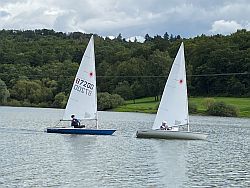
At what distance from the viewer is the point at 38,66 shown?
176000mm

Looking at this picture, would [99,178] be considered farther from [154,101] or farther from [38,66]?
[38,66]

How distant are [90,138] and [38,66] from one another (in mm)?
121264

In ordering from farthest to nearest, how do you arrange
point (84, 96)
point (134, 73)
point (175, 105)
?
point (134, 73)
point (84, 96)
point (175, 105)

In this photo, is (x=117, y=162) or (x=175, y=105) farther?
(x=175, y=105)

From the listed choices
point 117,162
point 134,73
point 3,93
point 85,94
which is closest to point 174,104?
point 85,94

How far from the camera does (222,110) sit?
128m

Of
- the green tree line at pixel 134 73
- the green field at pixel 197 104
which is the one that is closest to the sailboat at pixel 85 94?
the green field at pixel 197 104

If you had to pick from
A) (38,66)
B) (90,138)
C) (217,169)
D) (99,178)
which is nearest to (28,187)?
(99,178)

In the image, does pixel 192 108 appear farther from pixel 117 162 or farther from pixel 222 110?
pixel 117 162

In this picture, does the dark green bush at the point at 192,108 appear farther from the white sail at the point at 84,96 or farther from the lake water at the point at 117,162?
the white sail at the point at 84,96

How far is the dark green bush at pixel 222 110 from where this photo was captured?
416 ft

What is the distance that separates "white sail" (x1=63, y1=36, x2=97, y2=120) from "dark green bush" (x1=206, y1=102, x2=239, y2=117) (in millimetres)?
70654

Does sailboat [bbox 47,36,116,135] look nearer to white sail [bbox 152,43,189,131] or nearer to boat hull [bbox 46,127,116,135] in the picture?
boat hull [bbox 46,127,116,135]

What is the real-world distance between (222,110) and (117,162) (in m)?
89.3
